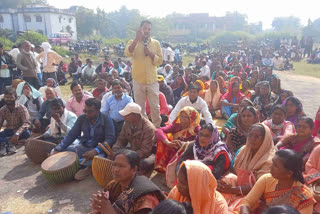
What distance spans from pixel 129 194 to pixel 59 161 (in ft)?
6.12

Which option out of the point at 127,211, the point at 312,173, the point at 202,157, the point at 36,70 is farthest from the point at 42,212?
the point at 36,70

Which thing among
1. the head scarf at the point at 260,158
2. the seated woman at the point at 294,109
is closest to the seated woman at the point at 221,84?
the seated woman at the point at 294,109

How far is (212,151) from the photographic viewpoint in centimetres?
329

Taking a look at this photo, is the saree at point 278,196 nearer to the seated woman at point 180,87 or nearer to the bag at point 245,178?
the bag at point 245,178

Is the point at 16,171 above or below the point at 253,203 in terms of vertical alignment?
below

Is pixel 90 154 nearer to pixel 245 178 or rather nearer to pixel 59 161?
pixel 59 161

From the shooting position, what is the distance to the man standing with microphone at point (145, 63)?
4.86 metres

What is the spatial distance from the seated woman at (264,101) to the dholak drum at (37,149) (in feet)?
15.2

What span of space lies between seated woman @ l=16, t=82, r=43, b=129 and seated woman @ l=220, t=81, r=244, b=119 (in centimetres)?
454

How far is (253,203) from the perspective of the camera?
2500 millimetres

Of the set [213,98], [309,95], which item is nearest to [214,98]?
[213,98]

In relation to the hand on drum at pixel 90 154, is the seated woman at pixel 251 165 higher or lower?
higher

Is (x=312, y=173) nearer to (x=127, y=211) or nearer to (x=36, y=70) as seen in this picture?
(x=127, y=211)

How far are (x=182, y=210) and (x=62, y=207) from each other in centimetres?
220
